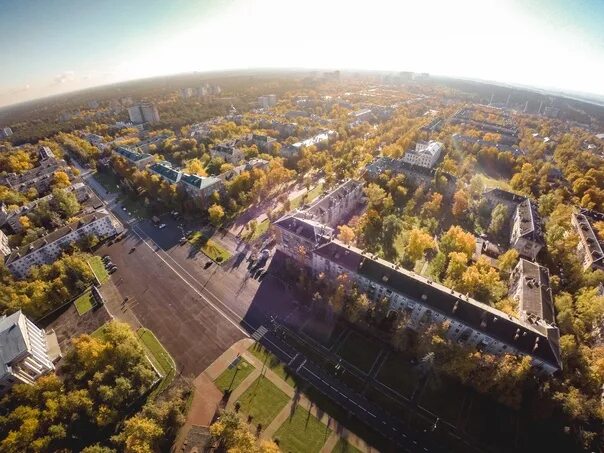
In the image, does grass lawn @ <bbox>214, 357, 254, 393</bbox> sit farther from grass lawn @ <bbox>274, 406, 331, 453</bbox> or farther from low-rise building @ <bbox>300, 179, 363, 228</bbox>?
low-rise building @ <bbox>300, 179, 363, 228</bbox>

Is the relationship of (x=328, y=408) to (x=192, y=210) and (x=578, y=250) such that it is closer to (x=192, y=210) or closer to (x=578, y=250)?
(x=192, y=210)

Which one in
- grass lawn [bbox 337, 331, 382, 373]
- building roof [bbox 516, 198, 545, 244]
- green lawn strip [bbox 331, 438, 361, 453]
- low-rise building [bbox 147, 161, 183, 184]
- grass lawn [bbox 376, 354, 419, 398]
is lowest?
green lawn strip [bbox 331, 438, 361, 453]

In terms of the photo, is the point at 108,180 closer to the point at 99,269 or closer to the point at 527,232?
the point at 99,269

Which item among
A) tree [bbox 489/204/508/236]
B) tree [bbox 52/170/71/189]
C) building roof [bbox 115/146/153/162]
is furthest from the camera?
building roof [bbox 115/146/153/162]

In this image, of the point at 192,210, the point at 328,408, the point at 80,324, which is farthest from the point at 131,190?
the point at 328,408

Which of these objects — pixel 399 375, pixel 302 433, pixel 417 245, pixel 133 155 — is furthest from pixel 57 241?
pixel 417 245

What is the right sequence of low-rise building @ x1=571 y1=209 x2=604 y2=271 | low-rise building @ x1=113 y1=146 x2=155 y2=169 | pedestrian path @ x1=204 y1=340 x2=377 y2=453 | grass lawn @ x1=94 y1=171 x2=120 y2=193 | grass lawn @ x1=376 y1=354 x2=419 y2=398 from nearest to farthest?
pedestrian path @ x1=204 y1=340 x2=377 y2=453, grass lawn @ x1=376 y1=354 x2=419 y2=398, low-rise building @ x1=571 y1=209 x2=604 y2=271, grass lawn @ x1=94 y1=171 x2=120 y2=193, low-rise building @ x1=113 y1=146 x2=155 y2=169

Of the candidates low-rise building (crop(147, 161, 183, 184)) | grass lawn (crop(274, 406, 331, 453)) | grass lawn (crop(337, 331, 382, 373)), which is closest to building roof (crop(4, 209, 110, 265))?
low-rise building (crop(147, 161, 183, 184))
